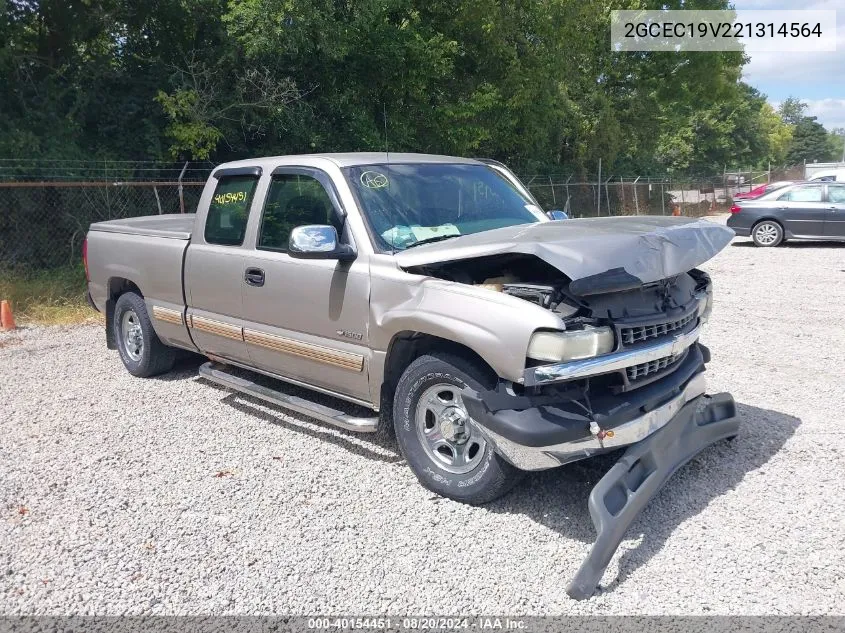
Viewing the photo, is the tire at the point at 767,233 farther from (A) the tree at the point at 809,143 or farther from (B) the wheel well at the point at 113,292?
(A) the tree at the point at 809,143

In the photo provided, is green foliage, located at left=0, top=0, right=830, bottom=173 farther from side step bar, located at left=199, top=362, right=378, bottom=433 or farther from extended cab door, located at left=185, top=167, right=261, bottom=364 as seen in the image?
side step bar, located at left=199, top=362, right=378, bottom=433

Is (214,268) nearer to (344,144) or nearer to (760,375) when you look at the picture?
(760,375)

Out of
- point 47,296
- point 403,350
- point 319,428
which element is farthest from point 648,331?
point 47,296

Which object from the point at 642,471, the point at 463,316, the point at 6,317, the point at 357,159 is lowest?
the point at 642,471

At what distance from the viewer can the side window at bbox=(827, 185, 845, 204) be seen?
1574cm

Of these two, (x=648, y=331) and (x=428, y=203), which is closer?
(x=648, y=331)

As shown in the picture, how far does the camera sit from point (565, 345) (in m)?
3.35

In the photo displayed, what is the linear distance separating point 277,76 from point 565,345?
12345 mm

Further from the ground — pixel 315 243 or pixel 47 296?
pixel 315 243

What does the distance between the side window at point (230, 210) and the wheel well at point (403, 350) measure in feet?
5.77

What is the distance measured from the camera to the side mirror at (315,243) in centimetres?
415

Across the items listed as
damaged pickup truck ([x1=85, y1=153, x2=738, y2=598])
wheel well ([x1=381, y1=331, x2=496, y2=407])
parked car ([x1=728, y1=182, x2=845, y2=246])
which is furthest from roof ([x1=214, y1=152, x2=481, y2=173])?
parked car ([x1=728, y1=182, x2=845, y2=246])

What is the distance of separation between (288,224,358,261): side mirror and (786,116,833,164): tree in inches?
4640

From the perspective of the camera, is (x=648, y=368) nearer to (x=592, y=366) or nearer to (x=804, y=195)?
(x=592, y=366)
